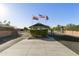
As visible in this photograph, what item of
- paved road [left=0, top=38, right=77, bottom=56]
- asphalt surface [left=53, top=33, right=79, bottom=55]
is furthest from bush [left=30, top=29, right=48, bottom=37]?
paved road [left=0, top=38, right=77, bottom=56]

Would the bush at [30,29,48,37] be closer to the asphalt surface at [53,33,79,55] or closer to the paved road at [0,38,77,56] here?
the asphalt surface at [53,33,79,55]

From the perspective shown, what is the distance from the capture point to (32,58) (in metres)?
7.33

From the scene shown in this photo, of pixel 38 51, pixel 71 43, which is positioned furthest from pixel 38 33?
pixel 38 51

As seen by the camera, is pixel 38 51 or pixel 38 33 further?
pixel 38 33

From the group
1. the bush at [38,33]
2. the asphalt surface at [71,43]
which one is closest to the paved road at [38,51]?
the asphalt surface at [71,43]

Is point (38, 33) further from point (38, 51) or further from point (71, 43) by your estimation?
point (38, 51)

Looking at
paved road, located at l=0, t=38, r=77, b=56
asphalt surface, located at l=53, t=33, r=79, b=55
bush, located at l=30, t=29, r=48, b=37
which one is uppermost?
bush, located at l=30, t=29, r=48, b=37

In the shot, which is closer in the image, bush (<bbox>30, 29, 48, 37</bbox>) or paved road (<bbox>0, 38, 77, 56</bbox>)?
paved road (<bbox>0, 38, 77, 56</bbox>)

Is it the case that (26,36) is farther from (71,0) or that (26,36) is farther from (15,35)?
(71,0)

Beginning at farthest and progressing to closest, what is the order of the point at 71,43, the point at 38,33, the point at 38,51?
the point at 38,33, the point at 71,43, the point at 38,51

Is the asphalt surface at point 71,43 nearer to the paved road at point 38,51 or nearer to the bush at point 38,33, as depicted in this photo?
the paved road at point 38,51

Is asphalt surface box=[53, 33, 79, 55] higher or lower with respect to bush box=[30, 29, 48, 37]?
lower

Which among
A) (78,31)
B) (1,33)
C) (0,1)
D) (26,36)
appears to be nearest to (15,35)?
(1,33)

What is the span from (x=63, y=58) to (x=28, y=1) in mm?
2310
